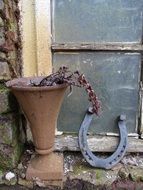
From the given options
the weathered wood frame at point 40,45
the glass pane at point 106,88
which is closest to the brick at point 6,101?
the weathered wood frame at point 40,45

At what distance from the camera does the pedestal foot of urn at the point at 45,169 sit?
1.54m

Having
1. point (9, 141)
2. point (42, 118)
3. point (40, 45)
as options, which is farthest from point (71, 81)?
point (9, 141)

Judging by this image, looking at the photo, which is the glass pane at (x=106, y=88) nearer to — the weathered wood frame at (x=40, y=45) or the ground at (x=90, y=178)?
the weathered wood frame at (x=40, y=45)

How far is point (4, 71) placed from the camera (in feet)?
4.92

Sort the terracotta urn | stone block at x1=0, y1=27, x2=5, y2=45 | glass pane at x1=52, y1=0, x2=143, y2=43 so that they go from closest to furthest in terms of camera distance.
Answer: the terracotta urn, stone block at x1=0, y1=27, x2=5, y2=45, glass pane at x1=52, y1=0, x2=143, y2=43

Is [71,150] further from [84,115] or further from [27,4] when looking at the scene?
[27,4]

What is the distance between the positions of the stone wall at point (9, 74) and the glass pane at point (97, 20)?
0.72 ft

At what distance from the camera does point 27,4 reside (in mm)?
1556

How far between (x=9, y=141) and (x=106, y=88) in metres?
0.61

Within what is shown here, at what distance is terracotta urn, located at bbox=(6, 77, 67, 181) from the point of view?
4.44ft

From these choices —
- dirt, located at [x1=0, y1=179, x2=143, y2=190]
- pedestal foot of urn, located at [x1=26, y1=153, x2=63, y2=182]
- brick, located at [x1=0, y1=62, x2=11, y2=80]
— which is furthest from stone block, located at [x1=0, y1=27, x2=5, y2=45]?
dirt, located at [x1=0, y1=179, x2=143, y2=190]

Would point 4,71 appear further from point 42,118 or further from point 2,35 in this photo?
point 42,118

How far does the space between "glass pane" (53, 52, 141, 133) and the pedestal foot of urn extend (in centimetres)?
23

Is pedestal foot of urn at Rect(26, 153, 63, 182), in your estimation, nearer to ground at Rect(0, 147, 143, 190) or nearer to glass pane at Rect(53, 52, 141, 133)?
ground at Rect(0, 147, 143, 190)
